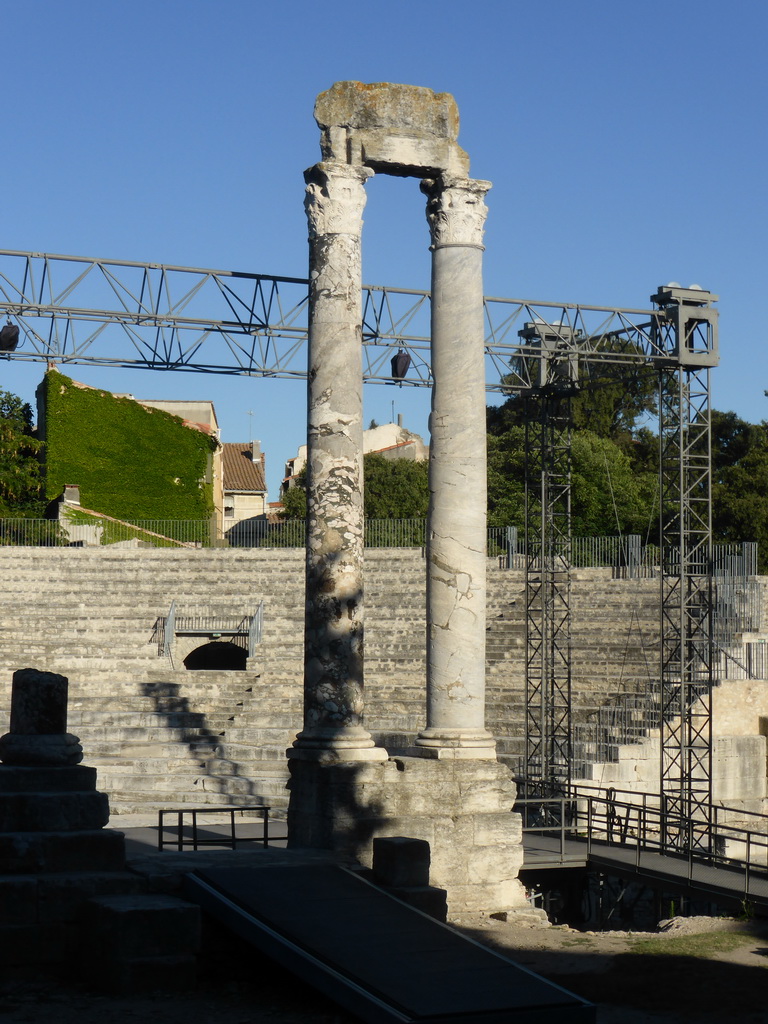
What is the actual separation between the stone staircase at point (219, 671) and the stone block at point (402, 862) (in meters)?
8.84

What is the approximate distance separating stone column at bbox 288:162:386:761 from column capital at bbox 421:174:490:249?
0.99 metres

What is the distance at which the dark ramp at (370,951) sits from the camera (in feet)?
30.2

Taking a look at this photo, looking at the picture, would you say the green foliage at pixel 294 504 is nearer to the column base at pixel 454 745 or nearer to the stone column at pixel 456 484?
the stone column at pixel 456 484

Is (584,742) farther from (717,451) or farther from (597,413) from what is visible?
(597,413)

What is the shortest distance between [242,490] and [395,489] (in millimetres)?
13525

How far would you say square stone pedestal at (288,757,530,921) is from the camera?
1385cm

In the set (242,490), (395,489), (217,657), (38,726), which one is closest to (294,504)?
(395,489)

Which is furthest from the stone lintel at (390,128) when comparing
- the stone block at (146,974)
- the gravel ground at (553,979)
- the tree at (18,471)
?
the tree at (18,471)

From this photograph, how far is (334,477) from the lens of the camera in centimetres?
1466

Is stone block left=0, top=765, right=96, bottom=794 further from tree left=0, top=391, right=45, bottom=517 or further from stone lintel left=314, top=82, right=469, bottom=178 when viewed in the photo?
tree left=0, top=391, right=45, bottom=517

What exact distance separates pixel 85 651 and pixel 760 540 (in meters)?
26.0

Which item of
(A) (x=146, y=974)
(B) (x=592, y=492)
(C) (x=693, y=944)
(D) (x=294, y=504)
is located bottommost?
(C) (x=693, y=944)

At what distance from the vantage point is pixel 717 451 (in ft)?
180

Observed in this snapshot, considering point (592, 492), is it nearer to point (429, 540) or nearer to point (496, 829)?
point (429, 540)
